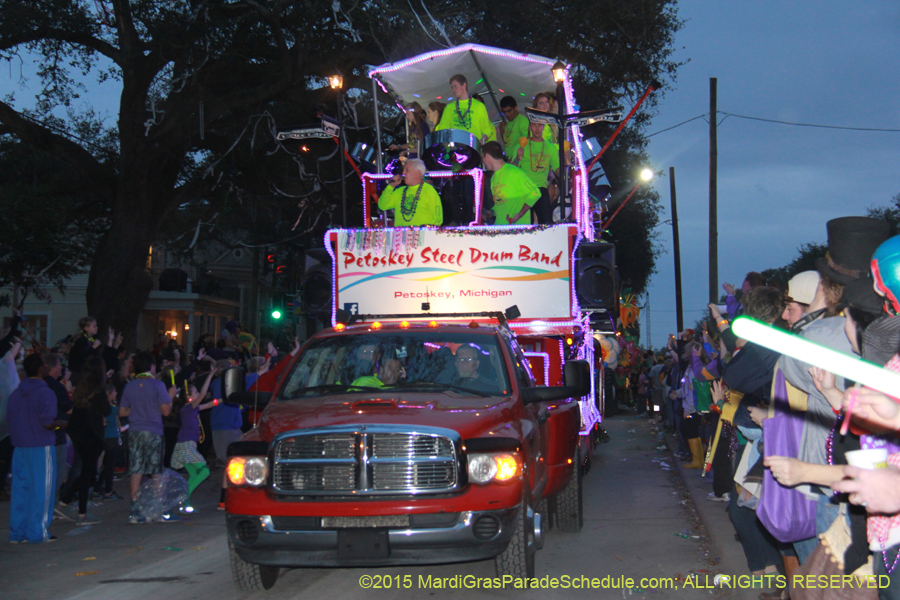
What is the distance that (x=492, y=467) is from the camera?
5430 mm

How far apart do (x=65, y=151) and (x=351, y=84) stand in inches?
241

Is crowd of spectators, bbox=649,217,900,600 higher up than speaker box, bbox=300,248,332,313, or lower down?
lower down

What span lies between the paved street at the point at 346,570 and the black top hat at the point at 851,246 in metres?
2.37

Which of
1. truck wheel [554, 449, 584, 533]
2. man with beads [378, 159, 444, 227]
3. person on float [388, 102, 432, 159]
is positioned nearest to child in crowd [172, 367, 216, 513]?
man with beads [378, 159, 444, 227]

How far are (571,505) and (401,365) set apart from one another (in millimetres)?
2536

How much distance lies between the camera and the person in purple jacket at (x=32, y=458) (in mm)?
8180

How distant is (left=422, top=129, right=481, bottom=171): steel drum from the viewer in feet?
35.1

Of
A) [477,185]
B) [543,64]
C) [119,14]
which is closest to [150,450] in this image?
[477,185]

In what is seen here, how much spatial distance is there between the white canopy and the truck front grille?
6705mm

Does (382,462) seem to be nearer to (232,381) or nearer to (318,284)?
(232,381)

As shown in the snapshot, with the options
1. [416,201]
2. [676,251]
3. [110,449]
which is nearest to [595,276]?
[416,201]

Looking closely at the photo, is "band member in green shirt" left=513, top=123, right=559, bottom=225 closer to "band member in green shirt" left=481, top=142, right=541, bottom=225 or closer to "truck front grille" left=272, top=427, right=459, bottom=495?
"band member in green shirt" left=481, top=142, right=541, bottom=225

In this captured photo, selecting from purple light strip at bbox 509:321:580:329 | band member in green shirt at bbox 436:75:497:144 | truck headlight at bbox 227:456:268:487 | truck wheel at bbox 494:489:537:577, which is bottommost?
truck wheel at bbox 494:489:537:577

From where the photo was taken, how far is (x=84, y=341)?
41.3 ft
